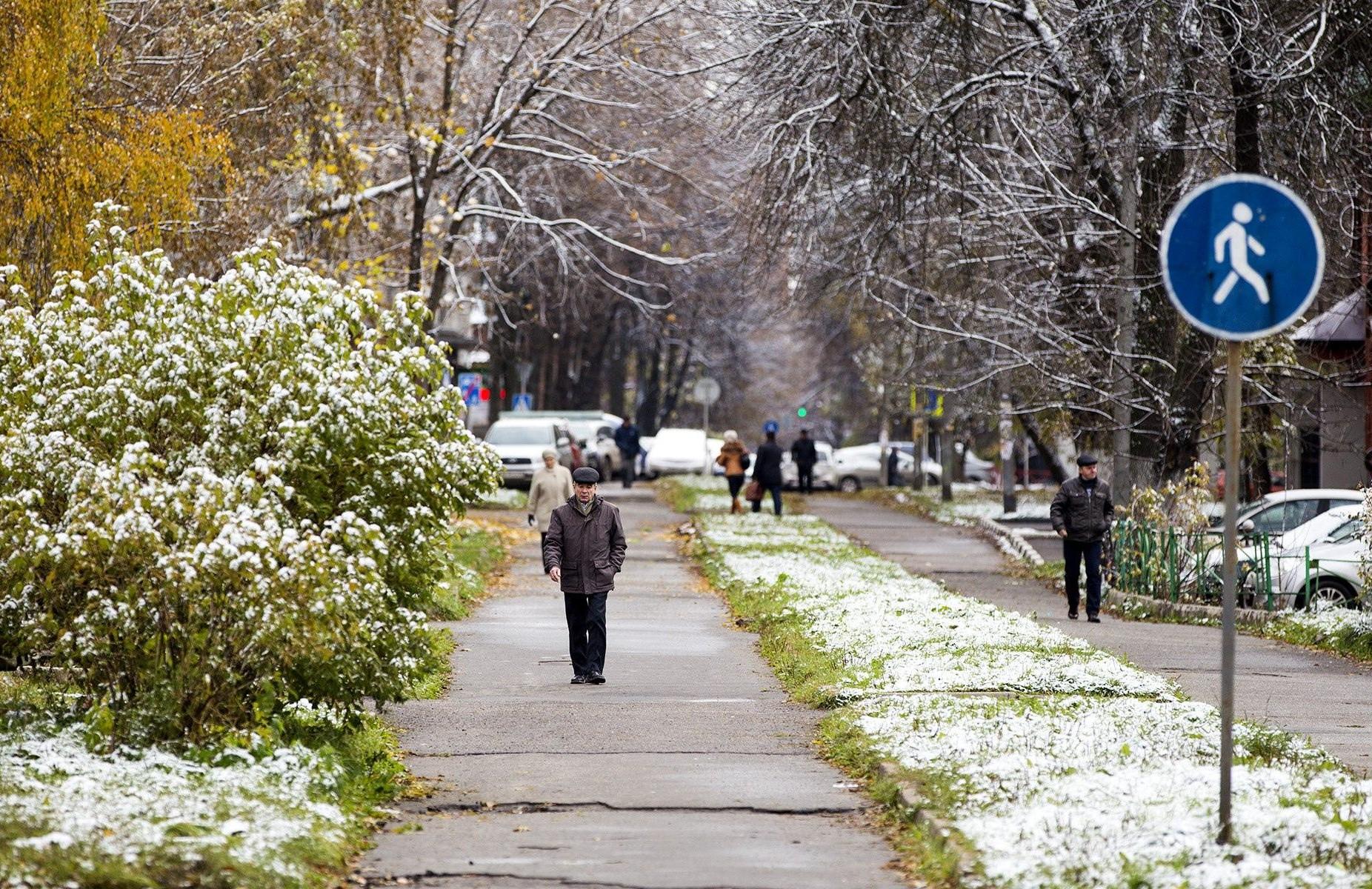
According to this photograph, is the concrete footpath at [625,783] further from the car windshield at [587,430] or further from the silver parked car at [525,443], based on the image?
the car windshield at [587,430]

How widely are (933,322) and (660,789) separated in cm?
2004

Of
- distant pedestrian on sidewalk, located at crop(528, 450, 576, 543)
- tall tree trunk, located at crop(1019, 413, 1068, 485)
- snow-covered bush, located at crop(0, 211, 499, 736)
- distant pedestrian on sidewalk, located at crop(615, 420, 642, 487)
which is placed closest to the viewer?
snow-covered bush, located at crop(0, 211, 499, 736)

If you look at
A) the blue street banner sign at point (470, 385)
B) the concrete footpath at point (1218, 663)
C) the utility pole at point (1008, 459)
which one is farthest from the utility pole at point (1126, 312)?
the blue street banner sign at point (470, 385)

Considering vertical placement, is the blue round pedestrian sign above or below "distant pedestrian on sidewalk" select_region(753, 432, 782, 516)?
above

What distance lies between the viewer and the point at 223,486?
9.12 metres

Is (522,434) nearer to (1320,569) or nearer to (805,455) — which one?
(805,455)

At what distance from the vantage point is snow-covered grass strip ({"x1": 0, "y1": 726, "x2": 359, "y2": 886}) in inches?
270

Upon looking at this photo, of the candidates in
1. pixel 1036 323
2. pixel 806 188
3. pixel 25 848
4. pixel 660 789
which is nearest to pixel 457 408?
pixel 660 789

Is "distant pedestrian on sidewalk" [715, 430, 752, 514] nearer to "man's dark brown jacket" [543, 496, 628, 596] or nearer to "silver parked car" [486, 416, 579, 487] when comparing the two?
"silver parked car" [486, 416, 579, 487]

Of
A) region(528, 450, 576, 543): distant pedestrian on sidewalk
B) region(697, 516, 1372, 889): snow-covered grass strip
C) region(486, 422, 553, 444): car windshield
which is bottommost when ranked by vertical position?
region(697, 516, 1372, 889): snow-covered grass strip

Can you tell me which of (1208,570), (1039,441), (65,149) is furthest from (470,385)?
(65,149)

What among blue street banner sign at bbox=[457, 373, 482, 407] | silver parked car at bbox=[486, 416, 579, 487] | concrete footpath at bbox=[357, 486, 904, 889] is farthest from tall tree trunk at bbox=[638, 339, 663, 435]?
concrete footpath at bbox=[357, 486, 904, 889]

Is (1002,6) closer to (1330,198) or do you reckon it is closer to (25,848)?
(1330,198)

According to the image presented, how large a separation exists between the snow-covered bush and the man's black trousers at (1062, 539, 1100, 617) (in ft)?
34.0
